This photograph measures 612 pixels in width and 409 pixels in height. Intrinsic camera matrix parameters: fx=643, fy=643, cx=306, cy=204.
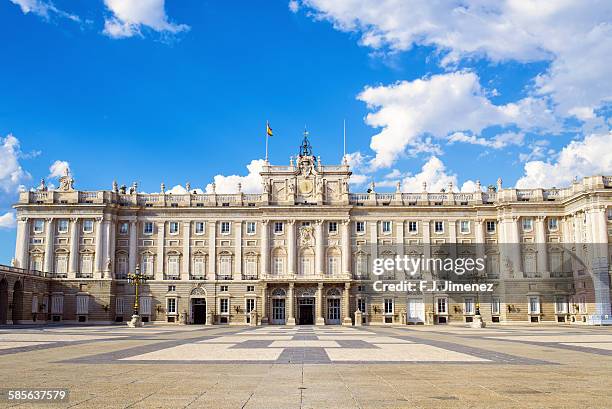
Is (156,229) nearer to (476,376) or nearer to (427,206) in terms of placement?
(427,206)

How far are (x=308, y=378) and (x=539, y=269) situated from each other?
218 feet

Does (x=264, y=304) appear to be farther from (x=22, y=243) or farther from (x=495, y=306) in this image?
(x=22, y=243)

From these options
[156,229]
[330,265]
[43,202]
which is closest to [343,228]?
[330,265]

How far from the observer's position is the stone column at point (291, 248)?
7775 centimetres

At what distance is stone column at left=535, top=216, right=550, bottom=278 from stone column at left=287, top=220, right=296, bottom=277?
29199mm

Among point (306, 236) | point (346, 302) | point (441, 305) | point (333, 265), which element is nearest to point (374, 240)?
point (333, 265)

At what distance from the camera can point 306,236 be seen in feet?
260

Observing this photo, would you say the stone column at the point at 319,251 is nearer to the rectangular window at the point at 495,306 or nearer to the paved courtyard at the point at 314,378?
the rectangular window at the point at 495,306

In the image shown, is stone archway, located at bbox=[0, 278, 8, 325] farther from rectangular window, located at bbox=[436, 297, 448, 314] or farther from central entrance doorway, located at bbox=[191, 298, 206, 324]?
rectangular window, located at bbox=[436, 297, 448, 314]

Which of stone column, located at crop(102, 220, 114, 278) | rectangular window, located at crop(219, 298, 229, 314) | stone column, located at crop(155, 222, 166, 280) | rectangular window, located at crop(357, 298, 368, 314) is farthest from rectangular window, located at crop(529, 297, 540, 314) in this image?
stone column, located at crop(102, 220, 114, 278)

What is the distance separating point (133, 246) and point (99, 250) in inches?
164

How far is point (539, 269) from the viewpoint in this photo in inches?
3017

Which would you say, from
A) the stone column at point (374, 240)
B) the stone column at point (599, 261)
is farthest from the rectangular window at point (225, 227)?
the stone column at point (599, 261)

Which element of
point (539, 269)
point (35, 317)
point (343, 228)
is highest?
point (343, 228)
